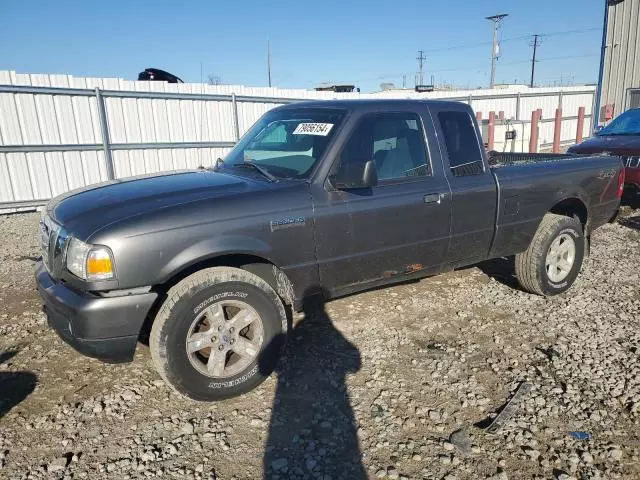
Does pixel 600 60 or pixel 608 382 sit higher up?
pixel 600 60

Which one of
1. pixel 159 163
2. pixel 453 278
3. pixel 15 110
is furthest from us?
pixel 159 163

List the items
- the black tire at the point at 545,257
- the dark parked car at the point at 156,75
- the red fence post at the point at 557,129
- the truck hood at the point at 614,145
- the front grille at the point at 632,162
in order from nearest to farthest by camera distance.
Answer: the black tire at the point at 545,257 → the front grille at the point at 632,162 → the truck hood at the point at 614,145 → the dark parked car at the point at 156,75 → the red fence post at the point at 557,129

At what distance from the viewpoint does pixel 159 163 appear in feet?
35.7

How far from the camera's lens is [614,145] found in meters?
8.27

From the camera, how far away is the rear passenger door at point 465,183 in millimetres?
3904

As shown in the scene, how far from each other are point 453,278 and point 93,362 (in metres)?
3.79

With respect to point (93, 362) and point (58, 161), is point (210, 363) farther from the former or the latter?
point (58, 161)

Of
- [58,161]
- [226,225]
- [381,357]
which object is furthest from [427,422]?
[58,161]

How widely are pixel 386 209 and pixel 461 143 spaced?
1.13m

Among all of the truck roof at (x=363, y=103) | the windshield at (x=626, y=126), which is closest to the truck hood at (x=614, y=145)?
the windshield at (x=626, y=126)

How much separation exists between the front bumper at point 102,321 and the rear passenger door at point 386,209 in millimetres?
1278

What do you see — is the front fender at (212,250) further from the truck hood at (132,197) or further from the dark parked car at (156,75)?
the dark parked car at (156,75)

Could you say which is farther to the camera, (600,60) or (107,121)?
(600,60)

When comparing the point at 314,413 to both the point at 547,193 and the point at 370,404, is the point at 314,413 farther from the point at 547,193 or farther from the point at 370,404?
the point at 547,193
